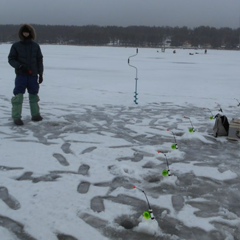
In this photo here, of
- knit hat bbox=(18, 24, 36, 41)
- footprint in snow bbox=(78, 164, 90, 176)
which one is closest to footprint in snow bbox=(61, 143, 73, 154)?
footprint in snow bbox=(78, 164, 90, 176)

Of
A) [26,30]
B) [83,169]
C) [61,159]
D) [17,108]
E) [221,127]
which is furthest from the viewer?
[17,108]

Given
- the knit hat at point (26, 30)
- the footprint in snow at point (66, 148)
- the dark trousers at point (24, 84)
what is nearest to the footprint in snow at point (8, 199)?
the footprint in snow at point (66, 148)

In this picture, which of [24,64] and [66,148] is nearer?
[66,148]

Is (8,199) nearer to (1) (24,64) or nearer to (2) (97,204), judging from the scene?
(2) (97,204)

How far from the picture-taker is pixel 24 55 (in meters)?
6.75

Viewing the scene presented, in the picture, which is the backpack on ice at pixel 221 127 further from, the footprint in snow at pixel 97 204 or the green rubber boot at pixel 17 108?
the green rubber boot at pixel 17 108

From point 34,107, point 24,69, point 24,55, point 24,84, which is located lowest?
point 34,107

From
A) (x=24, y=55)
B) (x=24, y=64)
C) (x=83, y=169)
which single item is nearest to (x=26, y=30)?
(x=24, y=55)

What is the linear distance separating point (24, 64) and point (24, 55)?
18 centimetres

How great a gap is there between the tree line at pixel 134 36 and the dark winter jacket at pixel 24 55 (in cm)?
12543

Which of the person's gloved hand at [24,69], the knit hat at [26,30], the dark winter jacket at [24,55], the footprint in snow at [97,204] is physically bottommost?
the footprint in snow at [97,204]

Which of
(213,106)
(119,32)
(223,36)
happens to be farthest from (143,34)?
(213,106)

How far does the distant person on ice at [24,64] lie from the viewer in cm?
668

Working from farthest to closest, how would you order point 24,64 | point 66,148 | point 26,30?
point 24,64 → point 26,30 → point 66,148
